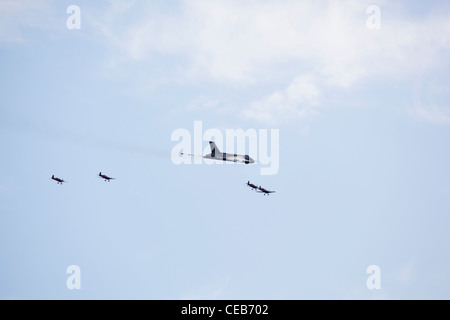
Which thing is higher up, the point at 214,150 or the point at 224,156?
the point at 214,150

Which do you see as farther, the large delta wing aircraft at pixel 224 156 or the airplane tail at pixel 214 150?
the airplane tail at pixel 214 150

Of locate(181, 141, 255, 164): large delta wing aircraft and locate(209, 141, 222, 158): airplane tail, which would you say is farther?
locate(209, 141, 222, 158): airplane tail

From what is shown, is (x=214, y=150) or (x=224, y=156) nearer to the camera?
(x=214, y=150)

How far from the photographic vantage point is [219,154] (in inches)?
7677
